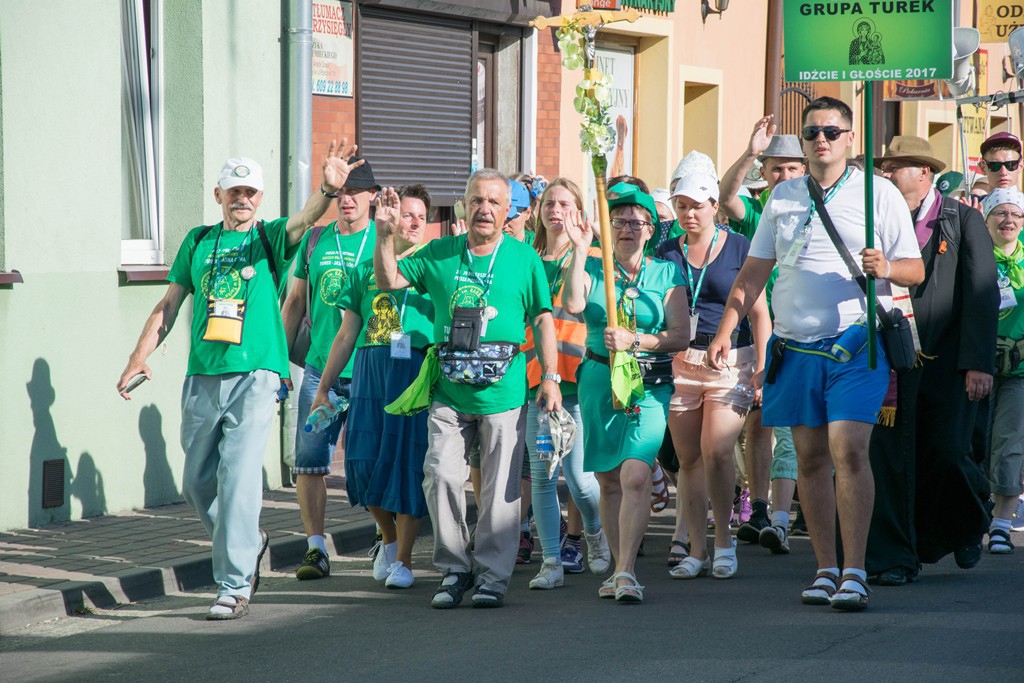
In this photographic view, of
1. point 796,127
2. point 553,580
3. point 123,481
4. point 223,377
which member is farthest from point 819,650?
point 796,127

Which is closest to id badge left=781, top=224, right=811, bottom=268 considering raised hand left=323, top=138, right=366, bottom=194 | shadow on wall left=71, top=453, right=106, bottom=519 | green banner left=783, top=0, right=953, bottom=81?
green banner left=783, top=0, right=953, bottom=81

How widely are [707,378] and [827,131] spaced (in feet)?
4.94

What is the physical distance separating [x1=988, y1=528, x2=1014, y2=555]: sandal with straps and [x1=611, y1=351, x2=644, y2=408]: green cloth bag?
2.65 metres

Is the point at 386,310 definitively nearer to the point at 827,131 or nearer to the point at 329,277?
the point at 329,277

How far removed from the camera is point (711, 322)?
817cm

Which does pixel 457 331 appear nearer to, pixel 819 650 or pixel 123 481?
pixel 819 650

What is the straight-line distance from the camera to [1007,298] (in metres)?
9.28

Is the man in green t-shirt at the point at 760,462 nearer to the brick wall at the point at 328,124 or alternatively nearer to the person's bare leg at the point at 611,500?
the person's bare leg at the point at 611,500

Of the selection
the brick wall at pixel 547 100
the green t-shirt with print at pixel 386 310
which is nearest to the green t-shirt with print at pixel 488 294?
the green t-shirt with print at pixel 386 310

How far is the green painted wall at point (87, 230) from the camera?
891 centimetres

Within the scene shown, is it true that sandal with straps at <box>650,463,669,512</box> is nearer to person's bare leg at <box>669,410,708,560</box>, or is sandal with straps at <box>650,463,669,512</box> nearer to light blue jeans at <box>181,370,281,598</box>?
person's bare leg at <box>669,410,708,560</box>

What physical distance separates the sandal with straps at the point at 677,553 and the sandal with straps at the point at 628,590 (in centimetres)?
104

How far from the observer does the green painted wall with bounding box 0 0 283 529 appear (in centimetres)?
891

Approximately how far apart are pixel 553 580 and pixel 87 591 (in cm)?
218
